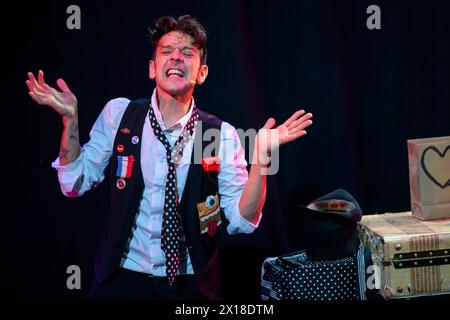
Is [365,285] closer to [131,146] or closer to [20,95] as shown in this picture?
[131,146]

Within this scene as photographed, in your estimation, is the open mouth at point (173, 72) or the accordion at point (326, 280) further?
the open mouth at point (173, 72)

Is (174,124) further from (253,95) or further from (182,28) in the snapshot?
(253,95)

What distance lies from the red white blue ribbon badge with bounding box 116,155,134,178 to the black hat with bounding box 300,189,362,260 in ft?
2.54

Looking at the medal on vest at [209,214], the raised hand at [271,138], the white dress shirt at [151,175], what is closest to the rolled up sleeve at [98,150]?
the white dress shirt at [151,175]

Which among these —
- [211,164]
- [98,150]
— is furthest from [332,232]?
[98,150]

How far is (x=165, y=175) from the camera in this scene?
9.45ft

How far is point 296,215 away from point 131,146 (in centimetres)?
100

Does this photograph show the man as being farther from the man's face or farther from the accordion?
the accordion

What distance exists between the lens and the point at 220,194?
297 centimetres

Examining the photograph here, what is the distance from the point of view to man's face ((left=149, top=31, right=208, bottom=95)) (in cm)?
295

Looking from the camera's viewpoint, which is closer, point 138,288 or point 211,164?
point 138,288

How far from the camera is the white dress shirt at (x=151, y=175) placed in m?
2.83

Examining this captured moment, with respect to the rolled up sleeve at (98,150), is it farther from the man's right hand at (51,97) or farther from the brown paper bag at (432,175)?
the brown paper bag at (432,175)

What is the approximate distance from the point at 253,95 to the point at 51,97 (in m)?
1.00
